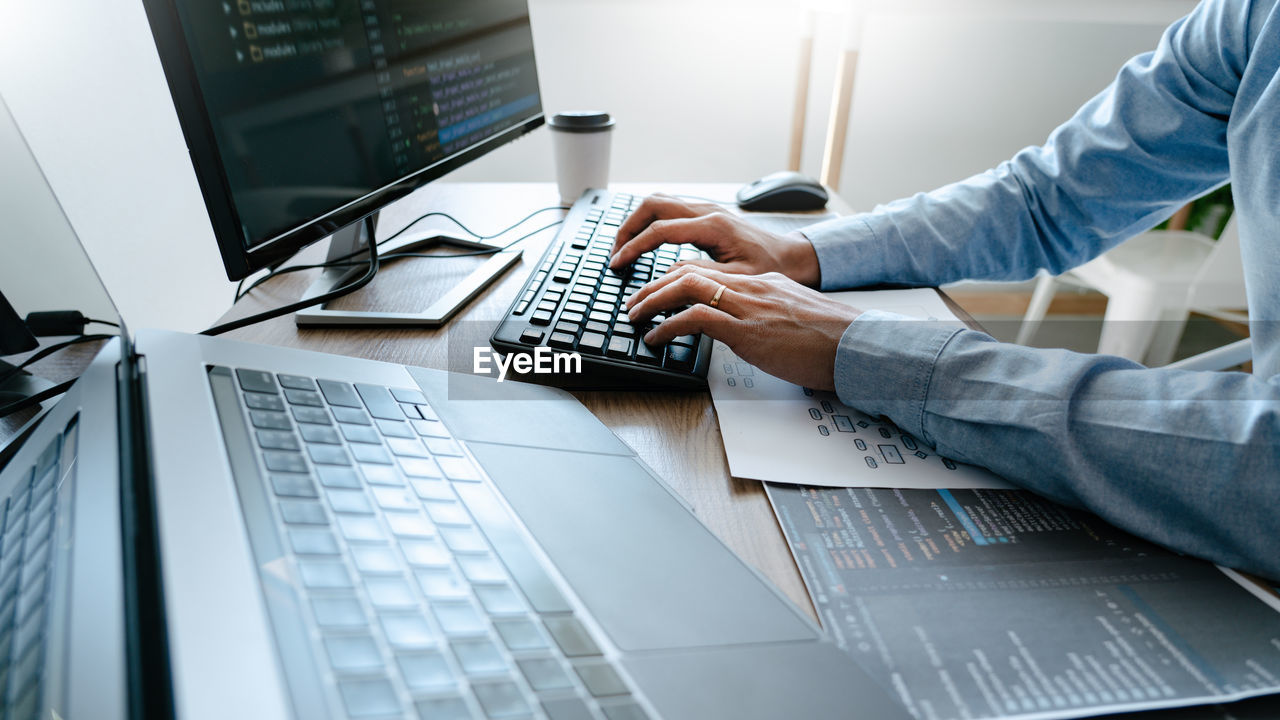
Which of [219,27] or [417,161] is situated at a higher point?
[219,27]

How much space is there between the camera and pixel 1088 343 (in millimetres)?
1967

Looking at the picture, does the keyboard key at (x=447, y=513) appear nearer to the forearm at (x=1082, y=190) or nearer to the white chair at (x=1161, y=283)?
the forearm at (x=1082, y=190)

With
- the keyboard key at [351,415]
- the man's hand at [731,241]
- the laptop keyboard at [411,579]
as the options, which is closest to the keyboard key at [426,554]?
the laptop keyboard at [411,579]

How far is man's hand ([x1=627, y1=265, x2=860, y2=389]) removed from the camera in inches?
19.3

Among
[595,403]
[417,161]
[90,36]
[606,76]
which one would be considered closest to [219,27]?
[417,161]

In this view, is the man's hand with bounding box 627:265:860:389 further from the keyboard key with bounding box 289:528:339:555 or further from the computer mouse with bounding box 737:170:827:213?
the computer mouse with bounding box 737:170:827:213

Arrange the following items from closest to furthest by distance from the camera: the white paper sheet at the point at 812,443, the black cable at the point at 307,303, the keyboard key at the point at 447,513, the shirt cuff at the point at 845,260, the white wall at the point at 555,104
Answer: the keyboard key at the point at 447,513
the white paper sheet at the point at 812,443
the black cable at the point at 307,303
the shirt cuff at the point at 845,260
the white wall at the point at 555,104

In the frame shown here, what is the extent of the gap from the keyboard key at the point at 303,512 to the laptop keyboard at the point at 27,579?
72 mm

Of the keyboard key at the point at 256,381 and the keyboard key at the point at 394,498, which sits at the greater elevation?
the keyboard key at the point at 256,381

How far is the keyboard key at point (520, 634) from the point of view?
0.24 meters

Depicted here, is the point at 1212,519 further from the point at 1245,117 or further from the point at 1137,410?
the point at 1245,117

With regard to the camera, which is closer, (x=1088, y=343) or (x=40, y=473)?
(x=40, y=473)

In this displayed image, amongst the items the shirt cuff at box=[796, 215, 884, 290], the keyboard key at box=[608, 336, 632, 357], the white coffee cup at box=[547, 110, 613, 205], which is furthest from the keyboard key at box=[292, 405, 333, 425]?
the white coffee cup at box=[547, 110, 613, 205]

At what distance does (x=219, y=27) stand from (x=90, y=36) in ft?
2.13
